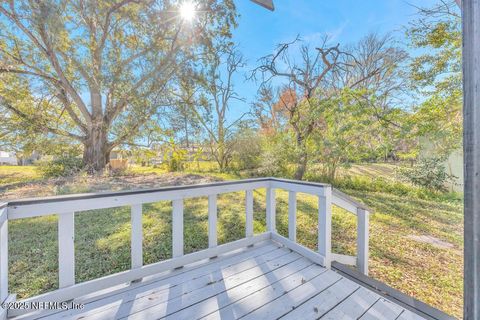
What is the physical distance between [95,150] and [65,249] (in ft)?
21.9

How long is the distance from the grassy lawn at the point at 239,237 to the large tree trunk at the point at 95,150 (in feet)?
8.35

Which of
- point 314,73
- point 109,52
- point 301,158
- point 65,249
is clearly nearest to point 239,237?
point 65,249

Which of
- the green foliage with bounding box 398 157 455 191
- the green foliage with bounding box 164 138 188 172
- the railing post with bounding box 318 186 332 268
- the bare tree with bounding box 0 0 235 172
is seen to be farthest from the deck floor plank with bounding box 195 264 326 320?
the green foliage with bounding box 164 138 188 172

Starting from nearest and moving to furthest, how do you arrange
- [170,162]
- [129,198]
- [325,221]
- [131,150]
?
1. [129,198]
2. [325,221]
3. [131,150]
4. [170,162]

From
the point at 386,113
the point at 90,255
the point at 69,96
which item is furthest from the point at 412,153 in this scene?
the point at 69,96

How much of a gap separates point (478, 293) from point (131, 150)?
8.17 metres

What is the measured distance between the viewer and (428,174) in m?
5.63

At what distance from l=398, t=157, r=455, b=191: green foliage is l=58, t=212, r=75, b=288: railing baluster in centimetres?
727

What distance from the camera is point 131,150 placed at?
716cm

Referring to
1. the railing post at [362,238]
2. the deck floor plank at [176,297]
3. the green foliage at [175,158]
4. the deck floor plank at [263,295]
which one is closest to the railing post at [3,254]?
the deck floor plank at [176,297]

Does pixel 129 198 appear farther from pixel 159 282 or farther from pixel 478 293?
pixel 478 293

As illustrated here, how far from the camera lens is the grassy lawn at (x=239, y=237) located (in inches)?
76.5

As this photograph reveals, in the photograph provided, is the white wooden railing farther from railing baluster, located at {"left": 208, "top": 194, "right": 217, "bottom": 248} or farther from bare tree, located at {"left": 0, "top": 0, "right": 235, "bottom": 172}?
bare tree, located at {"left": 0, "top": 0, "right": 235, "bottom": 172}

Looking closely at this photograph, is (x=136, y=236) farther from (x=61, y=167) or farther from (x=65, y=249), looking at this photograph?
(x=61, y=167)
